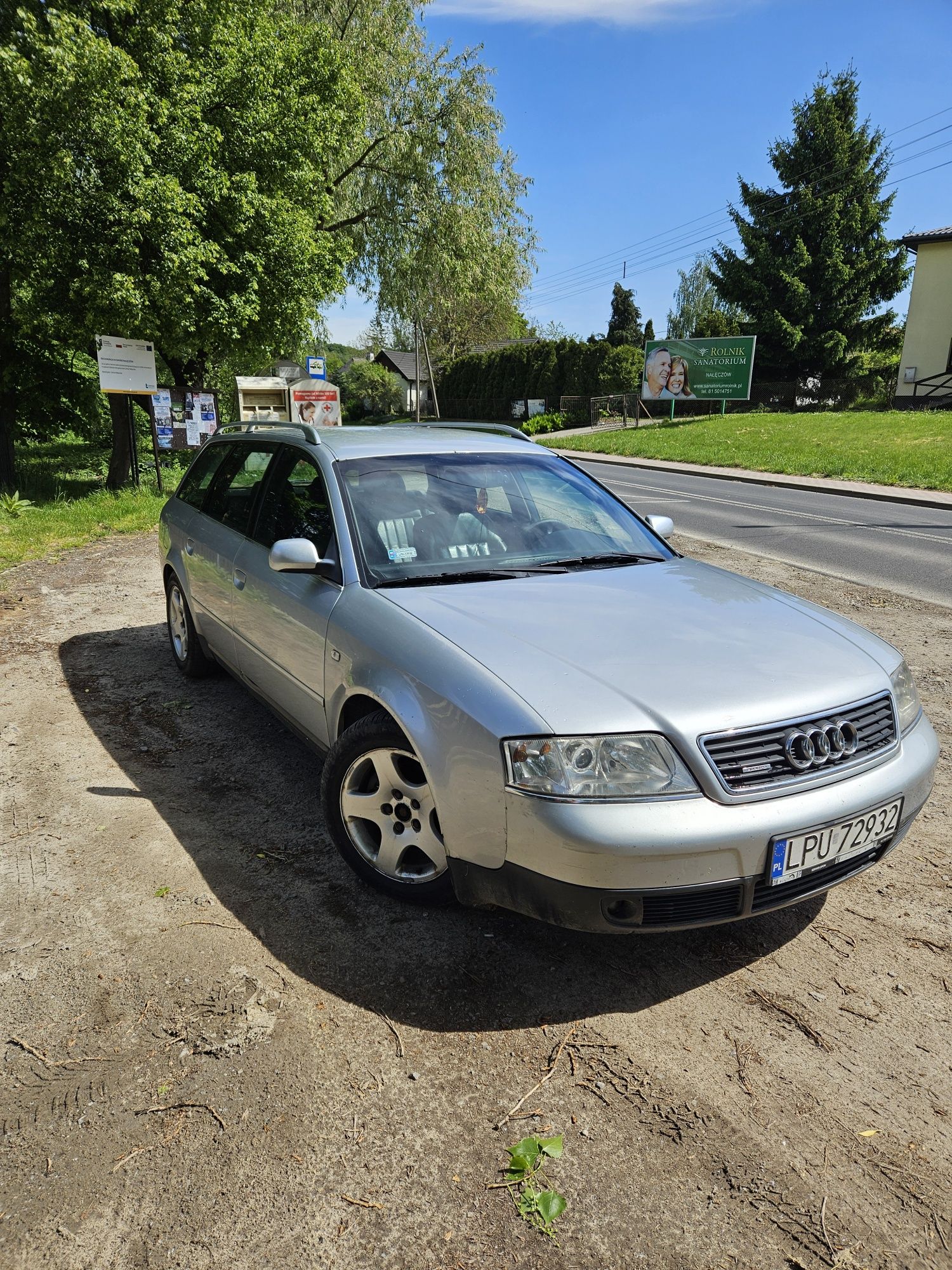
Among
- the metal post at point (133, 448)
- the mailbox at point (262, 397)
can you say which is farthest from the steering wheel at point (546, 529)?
the mailbox at point (262, 397)

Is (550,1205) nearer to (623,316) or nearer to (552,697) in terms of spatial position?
(552,697)

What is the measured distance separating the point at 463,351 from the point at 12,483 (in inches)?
2329

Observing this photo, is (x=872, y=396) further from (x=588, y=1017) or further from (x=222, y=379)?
(x=588, y=1017)

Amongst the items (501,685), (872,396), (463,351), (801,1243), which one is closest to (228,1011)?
(501,685)

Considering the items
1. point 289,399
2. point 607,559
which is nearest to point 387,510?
point 607,559

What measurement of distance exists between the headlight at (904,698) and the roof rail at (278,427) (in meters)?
2.64

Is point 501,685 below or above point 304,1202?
above

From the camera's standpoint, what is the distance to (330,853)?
353 cm

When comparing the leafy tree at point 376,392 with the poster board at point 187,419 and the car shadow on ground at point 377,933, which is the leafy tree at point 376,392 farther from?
the car shadow on ground at point 377,933

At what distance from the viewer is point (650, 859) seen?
7.64 ft

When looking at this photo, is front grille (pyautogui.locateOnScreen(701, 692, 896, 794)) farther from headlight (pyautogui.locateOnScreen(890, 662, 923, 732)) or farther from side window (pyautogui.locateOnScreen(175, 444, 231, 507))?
side window (pyautogui.locateOnScreen(175, 444, 231, 507))

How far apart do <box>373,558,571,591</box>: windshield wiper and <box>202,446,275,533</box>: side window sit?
4.79ft

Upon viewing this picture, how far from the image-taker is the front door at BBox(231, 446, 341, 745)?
3.51 meters

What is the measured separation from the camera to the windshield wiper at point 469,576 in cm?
→ 334
